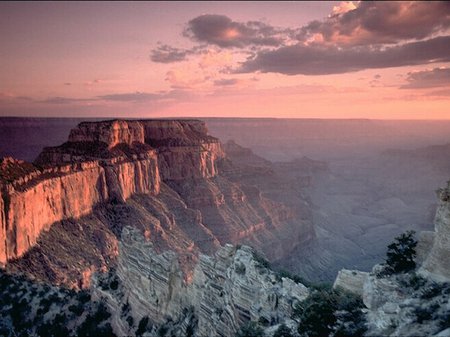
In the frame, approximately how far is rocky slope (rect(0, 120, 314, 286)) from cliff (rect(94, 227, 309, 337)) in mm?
18936

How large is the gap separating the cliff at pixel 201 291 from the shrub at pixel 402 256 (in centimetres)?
459

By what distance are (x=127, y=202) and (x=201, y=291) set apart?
50615 mm

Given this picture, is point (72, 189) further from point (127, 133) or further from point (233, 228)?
point (233, 228)

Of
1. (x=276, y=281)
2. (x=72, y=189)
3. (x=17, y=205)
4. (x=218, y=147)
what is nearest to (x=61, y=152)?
(x=72, y=189)

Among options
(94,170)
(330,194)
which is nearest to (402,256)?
(94,170)

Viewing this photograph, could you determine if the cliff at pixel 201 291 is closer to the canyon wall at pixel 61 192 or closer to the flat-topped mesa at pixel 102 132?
the canyon wall at pixel 61 192

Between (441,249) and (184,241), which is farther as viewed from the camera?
(184,241)

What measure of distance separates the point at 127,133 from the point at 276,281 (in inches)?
2623

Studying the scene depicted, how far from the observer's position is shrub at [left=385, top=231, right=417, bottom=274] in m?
19.7

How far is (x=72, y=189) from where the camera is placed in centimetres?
5878

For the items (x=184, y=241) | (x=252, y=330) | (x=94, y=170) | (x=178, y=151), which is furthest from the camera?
(x=178, y=151)

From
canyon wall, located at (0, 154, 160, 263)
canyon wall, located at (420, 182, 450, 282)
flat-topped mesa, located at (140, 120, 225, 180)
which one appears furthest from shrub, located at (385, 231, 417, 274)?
flat-topped mesa, located at (140, 120, 225, 180)

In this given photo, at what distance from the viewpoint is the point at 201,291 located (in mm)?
22516

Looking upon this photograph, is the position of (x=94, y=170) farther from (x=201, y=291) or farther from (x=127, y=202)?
(x=201, y=291)
